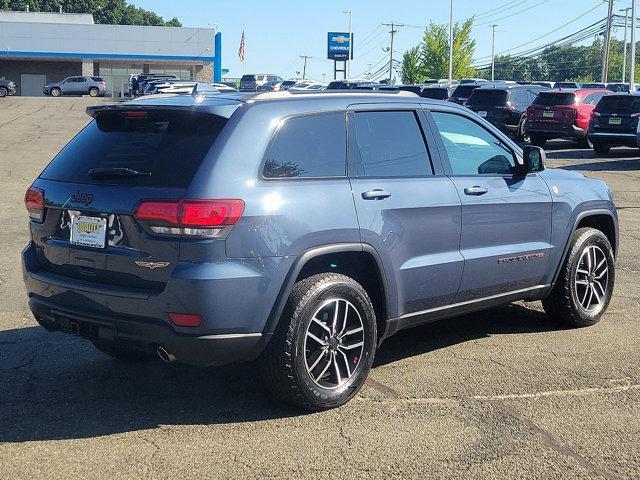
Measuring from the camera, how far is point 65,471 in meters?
4.08

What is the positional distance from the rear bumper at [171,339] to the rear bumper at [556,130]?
22100mm

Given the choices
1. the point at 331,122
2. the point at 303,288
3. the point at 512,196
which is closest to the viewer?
the point at 303,288

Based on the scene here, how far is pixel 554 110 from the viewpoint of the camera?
25281 mm

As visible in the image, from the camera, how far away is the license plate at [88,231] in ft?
15.3

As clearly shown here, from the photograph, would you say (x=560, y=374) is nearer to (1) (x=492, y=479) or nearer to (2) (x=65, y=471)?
(1) (x=492, y=479)

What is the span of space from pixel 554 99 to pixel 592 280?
19.9m

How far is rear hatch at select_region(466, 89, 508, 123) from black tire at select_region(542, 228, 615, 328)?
68.9ft

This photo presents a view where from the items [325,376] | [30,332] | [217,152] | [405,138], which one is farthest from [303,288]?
[30,332]

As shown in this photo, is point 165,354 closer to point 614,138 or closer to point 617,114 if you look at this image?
point 614,138

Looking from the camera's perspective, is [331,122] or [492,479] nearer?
[492,479]

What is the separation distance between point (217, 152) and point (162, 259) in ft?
2.05

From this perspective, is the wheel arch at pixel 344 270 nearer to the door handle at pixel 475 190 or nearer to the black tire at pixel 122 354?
the door handle at pixel 475 190

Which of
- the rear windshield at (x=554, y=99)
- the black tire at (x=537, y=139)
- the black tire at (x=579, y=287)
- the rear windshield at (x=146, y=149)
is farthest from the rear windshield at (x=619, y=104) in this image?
the rear windshield at (x=146, y=149)

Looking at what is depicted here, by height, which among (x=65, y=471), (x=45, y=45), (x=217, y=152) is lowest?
(x=65, y=471)
